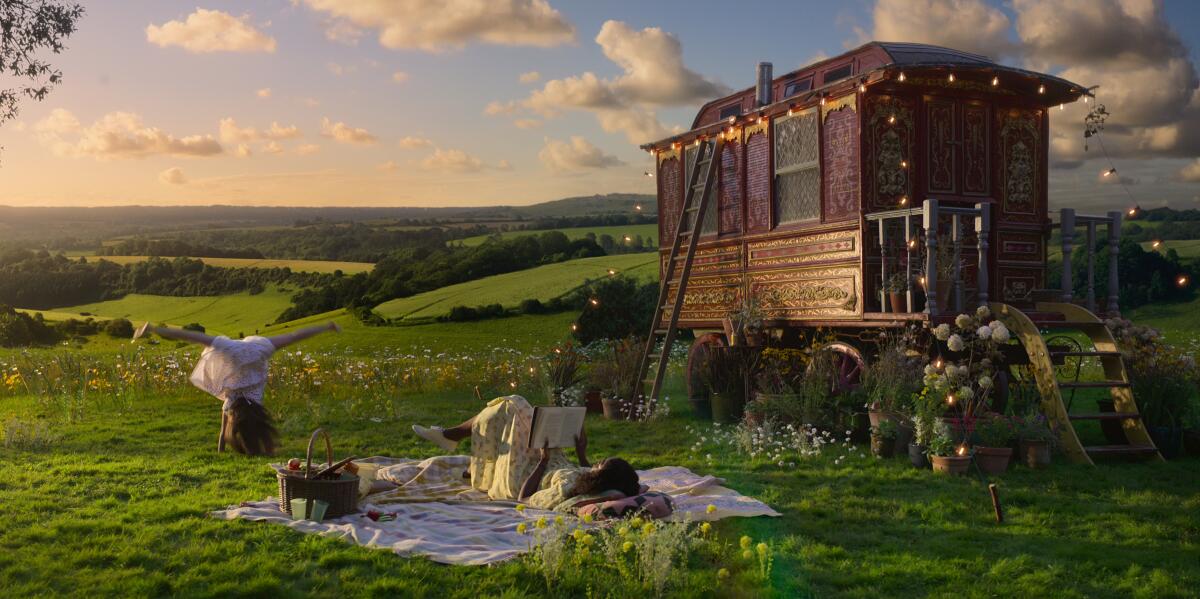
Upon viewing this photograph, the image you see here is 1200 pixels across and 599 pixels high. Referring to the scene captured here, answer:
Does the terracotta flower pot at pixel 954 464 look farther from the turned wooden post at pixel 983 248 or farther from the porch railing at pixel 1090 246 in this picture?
the porch railing at pixel 1090 246

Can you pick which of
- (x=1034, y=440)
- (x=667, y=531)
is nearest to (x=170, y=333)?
(x=667, y=531)

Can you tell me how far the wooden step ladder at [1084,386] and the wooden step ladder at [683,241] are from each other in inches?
174

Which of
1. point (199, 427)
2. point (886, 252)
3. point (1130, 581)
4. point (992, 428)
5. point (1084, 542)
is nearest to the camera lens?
point (1130, 581)

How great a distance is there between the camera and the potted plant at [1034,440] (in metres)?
9.24

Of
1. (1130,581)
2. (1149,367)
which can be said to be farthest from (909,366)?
(1130,581)

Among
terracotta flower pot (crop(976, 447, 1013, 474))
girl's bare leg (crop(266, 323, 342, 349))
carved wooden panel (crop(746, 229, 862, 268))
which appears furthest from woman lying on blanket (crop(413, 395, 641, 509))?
carved wooden panel (crop(746, 229, 862, 268))

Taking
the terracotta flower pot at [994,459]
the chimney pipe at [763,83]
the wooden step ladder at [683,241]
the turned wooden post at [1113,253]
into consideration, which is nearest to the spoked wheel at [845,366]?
the terracotta flower pot at [994,459]

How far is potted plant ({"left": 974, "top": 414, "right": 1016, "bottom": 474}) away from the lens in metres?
9.05

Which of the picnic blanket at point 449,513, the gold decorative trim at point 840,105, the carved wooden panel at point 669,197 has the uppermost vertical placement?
the gold decorative trim at point 840,105

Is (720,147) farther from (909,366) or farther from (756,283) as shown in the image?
(909,366)

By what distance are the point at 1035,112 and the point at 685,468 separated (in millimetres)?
6795

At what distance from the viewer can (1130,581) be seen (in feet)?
19.1

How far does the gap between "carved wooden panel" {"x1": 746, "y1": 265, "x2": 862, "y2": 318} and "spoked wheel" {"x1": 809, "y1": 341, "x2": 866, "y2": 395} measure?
531mm

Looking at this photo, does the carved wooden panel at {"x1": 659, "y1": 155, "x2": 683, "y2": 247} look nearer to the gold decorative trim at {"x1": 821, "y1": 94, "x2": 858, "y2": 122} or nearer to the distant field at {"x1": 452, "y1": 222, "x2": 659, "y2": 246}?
the gold decorative trim at {"x1": 821, "y1": 94, "x2": 858, "y2": 122}
